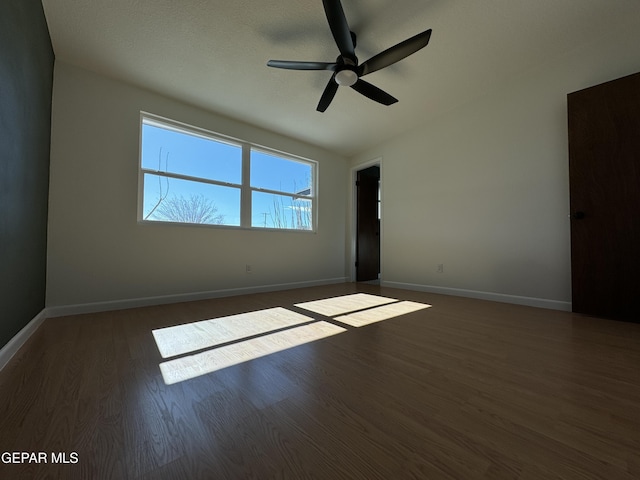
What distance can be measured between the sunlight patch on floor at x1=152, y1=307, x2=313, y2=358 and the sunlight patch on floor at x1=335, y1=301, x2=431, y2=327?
1.29ft

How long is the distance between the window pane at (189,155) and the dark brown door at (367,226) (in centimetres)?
249

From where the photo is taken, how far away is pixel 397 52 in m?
2.01

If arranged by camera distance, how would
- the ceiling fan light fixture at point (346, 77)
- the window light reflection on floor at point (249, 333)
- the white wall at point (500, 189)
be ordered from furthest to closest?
the white wall at point (500, 189) → the ceiling fan light fixture at point (346, 77) → the window light reflection on floor at point (249, 333)

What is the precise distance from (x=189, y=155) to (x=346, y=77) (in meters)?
2.21

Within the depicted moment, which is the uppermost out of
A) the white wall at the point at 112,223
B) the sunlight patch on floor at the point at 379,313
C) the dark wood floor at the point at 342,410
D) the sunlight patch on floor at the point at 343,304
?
the white wall at the point at 112,223

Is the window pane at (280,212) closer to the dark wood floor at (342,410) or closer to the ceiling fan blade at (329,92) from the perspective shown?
the ceiling fan blade at (329,92)

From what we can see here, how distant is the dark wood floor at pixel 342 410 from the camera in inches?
28.5

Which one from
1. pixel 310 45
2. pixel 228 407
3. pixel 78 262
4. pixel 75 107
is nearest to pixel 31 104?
pixel 75 107

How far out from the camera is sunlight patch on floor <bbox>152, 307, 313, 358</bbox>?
164 cm

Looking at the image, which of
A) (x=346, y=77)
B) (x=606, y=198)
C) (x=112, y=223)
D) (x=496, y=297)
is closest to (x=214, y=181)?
(x=112, y=223)

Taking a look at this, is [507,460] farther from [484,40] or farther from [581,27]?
[581,27]

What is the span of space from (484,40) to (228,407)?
3384mm

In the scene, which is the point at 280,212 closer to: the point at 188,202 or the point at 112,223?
the point at 188,202

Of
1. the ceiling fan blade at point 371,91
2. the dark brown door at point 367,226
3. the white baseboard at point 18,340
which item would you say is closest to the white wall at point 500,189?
the dark brown door at point 367,226
